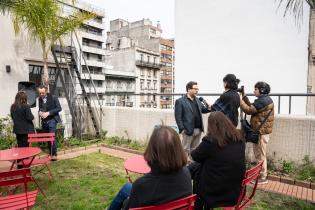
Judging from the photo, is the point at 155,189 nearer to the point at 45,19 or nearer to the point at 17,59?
the point at 45,19

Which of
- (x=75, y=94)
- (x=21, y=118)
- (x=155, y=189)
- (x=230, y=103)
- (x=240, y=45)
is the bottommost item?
(x=155, y=189)

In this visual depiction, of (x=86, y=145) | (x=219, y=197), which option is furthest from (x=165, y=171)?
(x=86, y=145)

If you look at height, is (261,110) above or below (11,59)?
below

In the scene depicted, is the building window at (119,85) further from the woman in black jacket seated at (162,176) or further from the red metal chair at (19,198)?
the woman in black jacket seated at (162,176)

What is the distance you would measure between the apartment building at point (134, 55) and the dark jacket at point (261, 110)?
53185mm

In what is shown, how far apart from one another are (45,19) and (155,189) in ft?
22.5

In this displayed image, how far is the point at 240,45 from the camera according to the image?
762 centimetres

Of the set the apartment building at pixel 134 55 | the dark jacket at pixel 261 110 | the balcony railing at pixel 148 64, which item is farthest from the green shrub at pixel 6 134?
the balcony railing at pixel 148 64

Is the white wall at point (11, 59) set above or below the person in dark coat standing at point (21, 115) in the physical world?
above

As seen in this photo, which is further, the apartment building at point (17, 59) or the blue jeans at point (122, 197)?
the apartment building at point (17, 59)

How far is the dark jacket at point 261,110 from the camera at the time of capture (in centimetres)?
441

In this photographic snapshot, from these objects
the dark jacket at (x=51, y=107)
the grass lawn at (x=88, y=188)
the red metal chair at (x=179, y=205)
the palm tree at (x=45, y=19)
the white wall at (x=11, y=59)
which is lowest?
the grass lawn at (x=88, y=188)

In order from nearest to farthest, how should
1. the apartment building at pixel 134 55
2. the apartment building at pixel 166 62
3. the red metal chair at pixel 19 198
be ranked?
the red metal chair at pixel 19 198 < the apartment building at pixel 134 55 < the apartment building at pixel 166 62

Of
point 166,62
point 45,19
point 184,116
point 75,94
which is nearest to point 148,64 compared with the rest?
point 166,62
